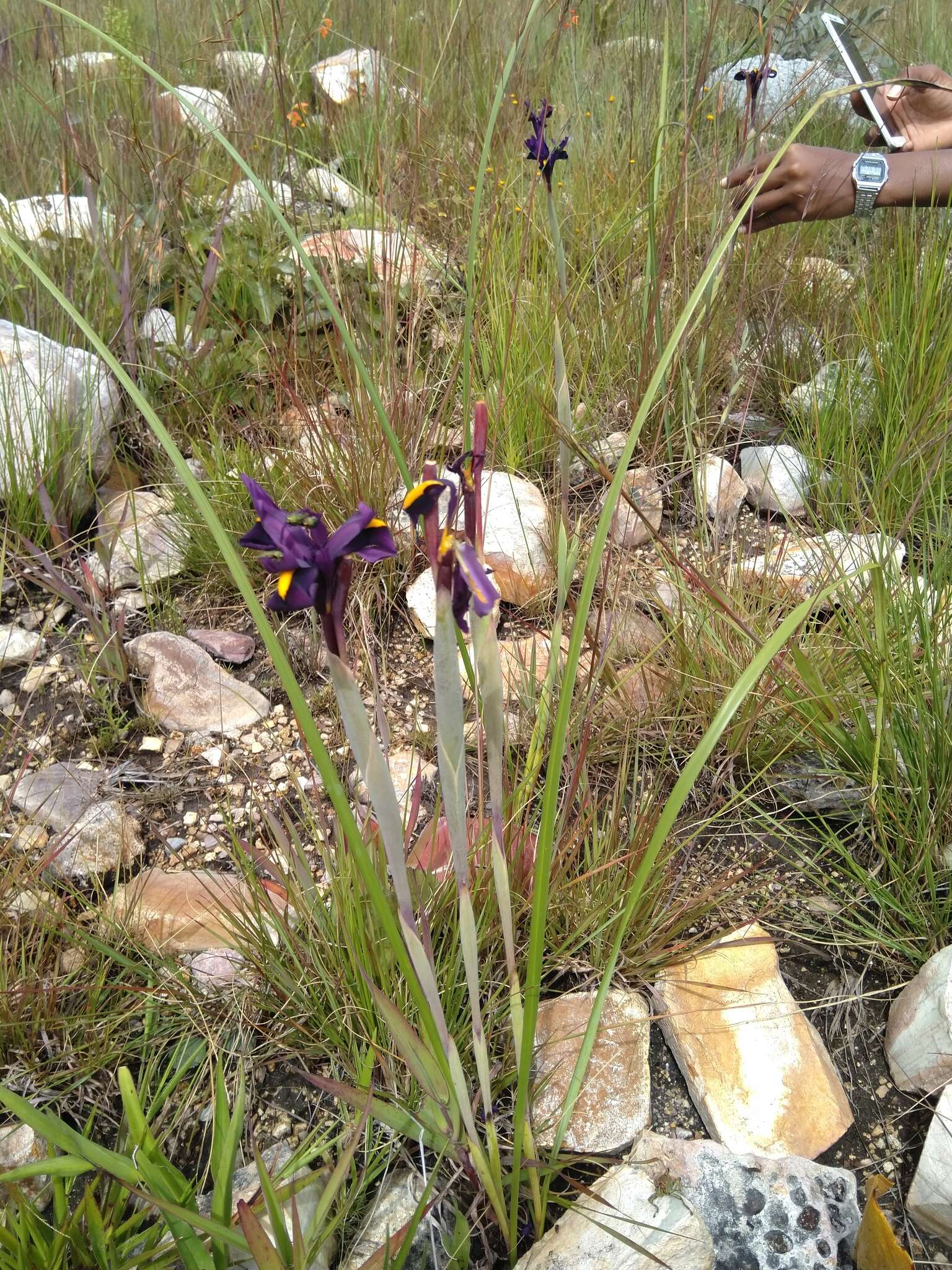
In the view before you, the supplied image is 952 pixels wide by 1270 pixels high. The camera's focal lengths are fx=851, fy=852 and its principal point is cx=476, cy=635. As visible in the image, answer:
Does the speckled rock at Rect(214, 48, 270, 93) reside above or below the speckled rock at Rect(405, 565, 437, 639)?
above

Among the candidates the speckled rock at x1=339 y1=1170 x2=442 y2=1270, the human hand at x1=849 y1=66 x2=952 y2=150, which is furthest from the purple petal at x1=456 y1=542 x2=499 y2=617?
the human hand at x1=849 y1=66 x2=952 y2=150

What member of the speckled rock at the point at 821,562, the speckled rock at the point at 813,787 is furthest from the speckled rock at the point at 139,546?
A: the speckled rock at the point at 813,787

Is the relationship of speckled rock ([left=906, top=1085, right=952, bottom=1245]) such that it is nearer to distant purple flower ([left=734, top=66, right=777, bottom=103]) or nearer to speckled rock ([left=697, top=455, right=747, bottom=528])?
speckled rock ([left=697, top=455, right=747, bottom=528])

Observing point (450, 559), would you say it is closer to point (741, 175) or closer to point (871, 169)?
point (741, 175)

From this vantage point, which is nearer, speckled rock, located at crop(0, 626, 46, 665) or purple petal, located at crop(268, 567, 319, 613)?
purple petal, located at crop(268, 567, 319, 613)

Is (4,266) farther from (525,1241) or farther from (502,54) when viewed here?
(525,1241)

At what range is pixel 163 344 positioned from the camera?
82.4 inches

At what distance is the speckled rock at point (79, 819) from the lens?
1292mm

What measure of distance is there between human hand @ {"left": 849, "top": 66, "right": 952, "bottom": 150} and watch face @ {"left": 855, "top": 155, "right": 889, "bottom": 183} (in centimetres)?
22

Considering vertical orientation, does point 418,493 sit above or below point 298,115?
below

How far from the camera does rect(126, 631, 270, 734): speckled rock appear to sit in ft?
5.19

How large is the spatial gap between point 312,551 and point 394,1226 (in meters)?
0.80

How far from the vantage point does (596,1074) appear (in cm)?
105

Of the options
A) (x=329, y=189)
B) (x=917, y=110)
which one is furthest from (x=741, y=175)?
(x=329, y=189)
